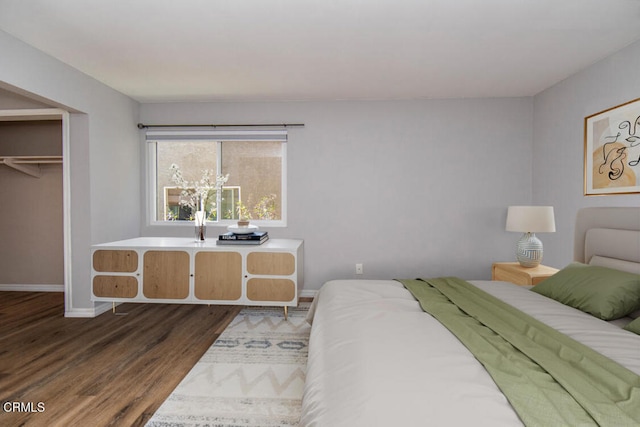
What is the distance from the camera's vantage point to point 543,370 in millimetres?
1194

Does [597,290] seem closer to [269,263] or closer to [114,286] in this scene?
[269,263]

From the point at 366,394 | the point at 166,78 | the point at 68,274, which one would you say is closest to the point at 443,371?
the point at 366,394

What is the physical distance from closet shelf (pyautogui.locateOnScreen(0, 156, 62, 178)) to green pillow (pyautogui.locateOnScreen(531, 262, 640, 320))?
4.72 meters

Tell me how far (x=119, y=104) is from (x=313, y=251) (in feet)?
8.71

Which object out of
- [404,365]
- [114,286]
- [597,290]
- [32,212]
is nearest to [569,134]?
[597,290]

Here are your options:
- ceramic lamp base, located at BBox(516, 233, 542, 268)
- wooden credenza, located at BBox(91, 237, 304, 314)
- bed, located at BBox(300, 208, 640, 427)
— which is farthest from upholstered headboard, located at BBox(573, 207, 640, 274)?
wooden credenza, located at BBox(91, 237, 304, 314)

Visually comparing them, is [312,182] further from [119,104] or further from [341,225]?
[119,104]

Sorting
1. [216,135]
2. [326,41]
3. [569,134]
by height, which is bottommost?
[569,134]

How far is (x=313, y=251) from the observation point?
4074 millimetres

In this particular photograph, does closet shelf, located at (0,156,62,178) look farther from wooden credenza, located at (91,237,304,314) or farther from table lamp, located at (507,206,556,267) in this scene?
table lamp, located at (507,206,556,267)

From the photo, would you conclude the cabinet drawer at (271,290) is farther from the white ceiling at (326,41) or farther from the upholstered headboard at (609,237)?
the upholstered headboard at (609,237)

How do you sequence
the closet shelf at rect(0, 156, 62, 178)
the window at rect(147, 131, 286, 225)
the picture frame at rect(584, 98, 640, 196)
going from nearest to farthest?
the picture frame at rect(584, 98, 640, 196), the closet shelf at rect(0, 156, 62, 178), the window at rect(147, 131, 286, 225)

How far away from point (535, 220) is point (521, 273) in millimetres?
513

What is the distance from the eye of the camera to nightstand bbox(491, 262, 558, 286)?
2918 millimetres
